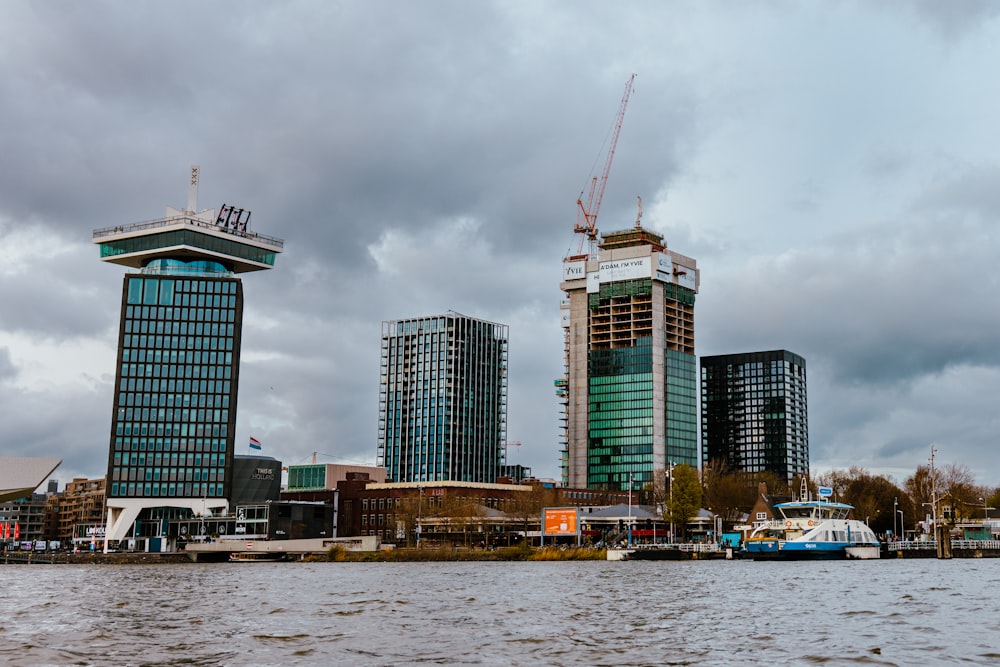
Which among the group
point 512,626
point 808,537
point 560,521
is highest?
point 560,521

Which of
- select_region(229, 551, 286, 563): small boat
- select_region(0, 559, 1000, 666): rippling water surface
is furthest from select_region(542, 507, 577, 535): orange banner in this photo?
select_region(0, 559, 1000, 666): rippling water surface

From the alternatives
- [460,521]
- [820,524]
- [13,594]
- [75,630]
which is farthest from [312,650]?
[460,521]

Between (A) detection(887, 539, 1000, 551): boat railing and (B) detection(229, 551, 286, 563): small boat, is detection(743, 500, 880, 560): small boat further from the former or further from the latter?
(B) detection(229, 551, 286, 563): small boat

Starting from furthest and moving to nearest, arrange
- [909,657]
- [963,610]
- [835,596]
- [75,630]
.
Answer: [835,596] < [963,610] < [75,630] < [909,657]

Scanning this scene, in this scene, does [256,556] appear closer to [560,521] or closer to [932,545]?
[560,521]

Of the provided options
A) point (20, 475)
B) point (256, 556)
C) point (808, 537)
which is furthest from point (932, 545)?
point (20, 475)

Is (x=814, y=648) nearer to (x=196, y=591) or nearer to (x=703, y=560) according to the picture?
(x=196, y=591)

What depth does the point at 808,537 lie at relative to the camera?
139 m

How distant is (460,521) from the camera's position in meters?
197

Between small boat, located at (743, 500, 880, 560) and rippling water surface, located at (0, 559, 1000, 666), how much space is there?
65.8 m

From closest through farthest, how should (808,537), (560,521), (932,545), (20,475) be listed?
1. (20,475)
2. (808,537)
3. (932,545)
4. (560,521)

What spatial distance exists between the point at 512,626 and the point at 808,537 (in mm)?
104447

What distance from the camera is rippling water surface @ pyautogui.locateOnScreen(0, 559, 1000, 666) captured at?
33.5 metres

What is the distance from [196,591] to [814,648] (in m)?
50.6
